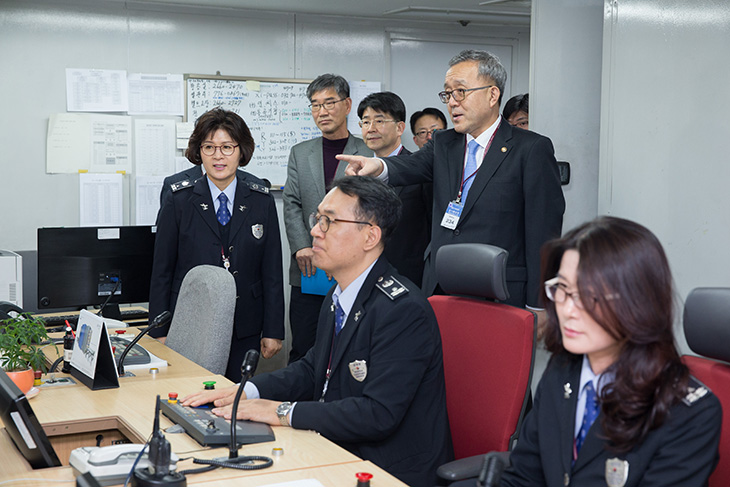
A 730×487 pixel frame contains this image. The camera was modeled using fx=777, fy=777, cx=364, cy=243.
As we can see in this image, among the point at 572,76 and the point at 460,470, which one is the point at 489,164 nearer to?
the point at 572,76

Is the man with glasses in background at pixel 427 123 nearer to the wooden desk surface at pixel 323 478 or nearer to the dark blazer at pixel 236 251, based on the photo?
the dark blazer at pixel 236 251

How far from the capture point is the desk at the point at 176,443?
1649mm

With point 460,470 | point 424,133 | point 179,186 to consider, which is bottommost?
point 460,470

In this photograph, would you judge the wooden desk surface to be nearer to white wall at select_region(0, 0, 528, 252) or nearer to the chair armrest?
the chair armrest

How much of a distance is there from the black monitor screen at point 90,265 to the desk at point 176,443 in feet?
3.64

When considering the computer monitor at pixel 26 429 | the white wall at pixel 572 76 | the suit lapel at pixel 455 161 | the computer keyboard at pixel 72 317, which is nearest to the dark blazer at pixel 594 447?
the computer monitor at pixel 26 429

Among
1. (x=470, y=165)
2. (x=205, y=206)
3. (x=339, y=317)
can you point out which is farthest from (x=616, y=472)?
(x=205, y=206)

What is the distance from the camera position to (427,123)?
5145 millimetres

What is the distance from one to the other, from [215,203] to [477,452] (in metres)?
1.69

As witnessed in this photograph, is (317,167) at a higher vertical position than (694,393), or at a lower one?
higher

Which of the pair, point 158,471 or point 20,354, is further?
point 20,354

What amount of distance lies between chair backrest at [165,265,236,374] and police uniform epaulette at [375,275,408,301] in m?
0.77

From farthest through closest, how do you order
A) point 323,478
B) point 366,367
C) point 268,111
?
1. point 268,111
2. point 366,367
3. point 323,478

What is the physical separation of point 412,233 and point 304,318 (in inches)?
33.6
